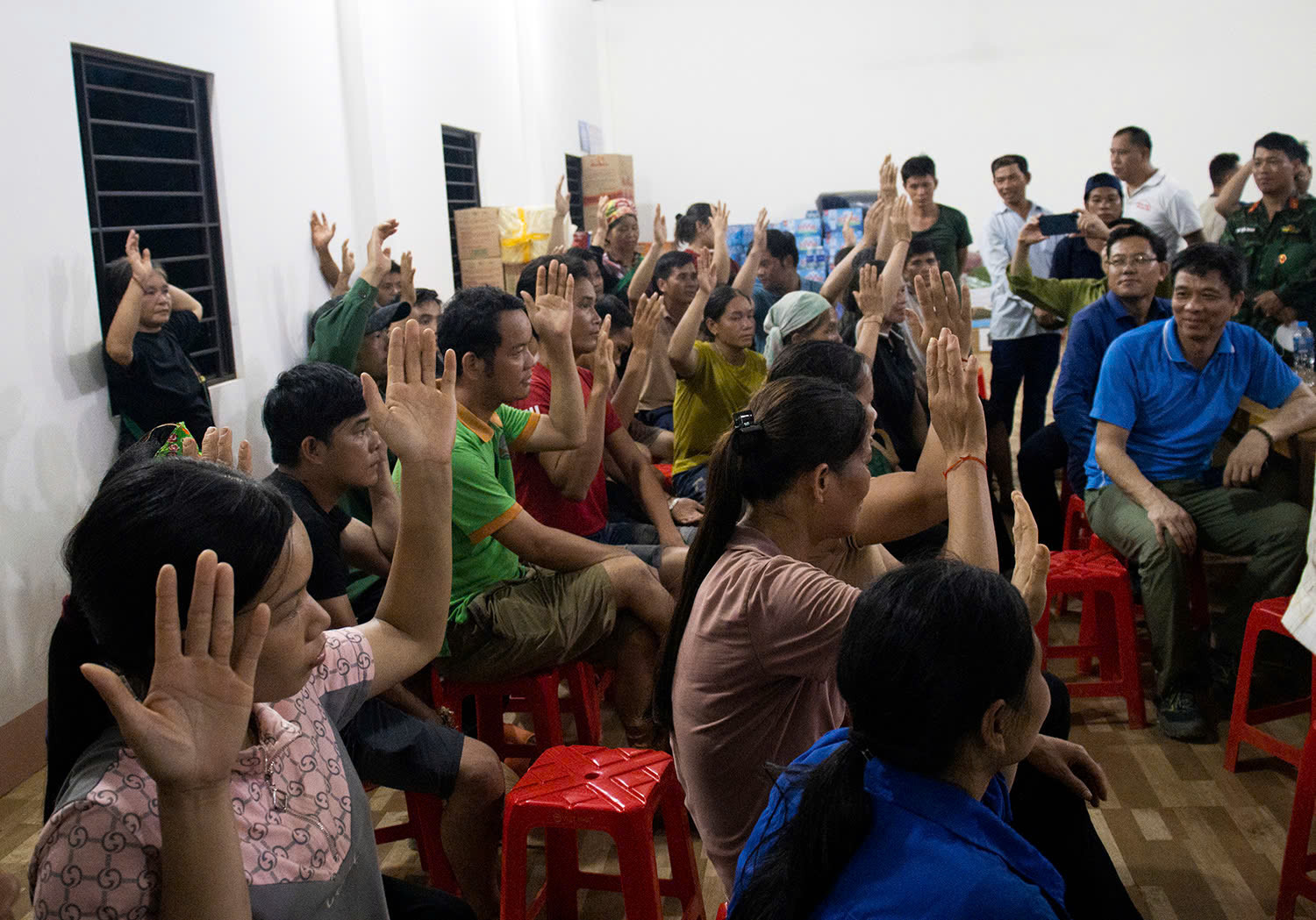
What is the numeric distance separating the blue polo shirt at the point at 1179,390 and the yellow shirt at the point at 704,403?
3.63ft

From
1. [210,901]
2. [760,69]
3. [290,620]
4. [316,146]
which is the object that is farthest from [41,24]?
[760,69]

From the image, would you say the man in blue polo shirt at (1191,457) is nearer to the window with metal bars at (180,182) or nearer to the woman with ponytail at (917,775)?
the woman with ponytail at (917,775)

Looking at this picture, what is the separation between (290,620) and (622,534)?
2.20 m

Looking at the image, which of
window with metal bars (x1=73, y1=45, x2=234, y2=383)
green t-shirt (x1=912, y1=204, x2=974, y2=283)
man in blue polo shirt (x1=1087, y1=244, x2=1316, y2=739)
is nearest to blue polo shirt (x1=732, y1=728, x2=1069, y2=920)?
man in blue polo shirt (x1=1087, y1=244, x2=1316, y2=739)

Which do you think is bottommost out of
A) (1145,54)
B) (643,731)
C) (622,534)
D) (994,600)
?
(643,731)

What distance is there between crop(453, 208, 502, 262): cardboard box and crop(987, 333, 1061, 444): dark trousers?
277 cm

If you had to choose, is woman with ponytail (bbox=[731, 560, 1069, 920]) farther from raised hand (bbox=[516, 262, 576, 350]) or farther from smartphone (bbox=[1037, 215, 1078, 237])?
smartphone (bbox=[1037, 215, 1078, 237])

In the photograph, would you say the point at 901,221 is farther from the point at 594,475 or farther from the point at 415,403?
the point at 415,403

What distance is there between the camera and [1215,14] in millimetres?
9305

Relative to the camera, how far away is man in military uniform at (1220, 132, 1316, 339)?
4.56 m

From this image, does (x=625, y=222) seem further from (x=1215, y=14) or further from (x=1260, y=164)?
(x=1215, y=14)

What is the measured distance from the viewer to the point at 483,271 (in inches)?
251

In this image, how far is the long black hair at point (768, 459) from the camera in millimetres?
1726

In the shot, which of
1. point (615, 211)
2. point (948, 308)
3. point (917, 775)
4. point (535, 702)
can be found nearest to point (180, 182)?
point (615, 211)
